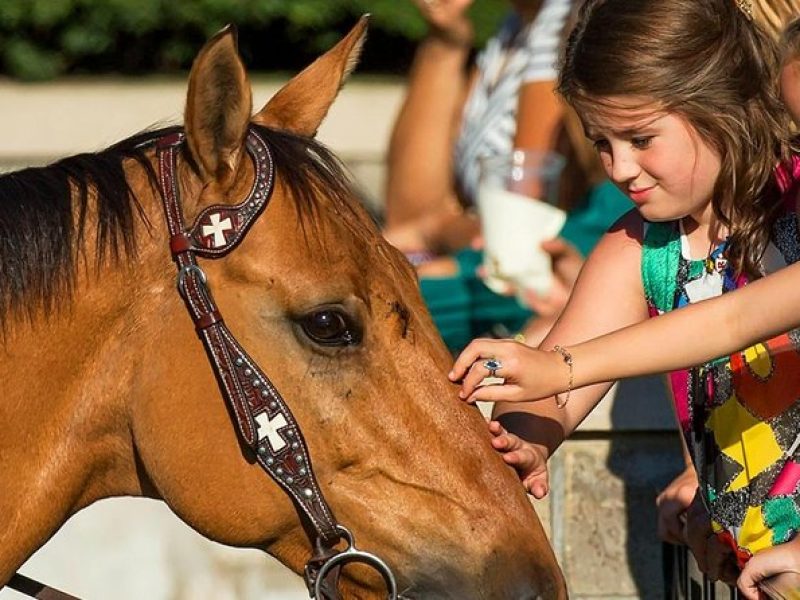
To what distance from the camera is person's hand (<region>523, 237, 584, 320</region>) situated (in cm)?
402

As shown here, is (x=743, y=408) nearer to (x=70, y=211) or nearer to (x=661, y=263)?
(x=661, y=263)

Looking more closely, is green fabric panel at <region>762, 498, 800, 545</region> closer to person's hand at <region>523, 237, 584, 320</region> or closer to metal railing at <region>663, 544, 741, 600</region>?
metal railing at <region>663, 544, 741, 600</region>

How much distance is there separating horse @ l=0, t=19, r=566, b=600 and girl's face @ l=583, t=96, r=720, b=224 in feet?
1.38

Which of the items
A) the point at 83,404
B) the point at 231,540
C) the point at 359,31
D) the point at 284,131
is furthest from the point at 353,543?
the point at 359,31

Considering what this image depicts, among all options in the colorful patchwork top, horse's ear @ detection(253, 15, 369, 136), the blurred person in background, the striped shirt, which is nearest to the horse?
horse's ear @ detection(253, 15, 369, 136)

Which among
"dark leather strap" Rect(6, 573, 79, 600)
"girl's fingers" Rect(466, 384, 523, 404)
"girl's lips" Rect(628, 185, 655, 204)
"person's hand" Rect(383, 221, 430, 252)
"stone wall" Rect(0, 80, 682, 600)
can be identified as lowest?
"stone wall" Rect(0, 80, 682, 600)

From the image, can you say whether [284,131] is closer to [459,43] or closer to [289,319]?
[289,319]

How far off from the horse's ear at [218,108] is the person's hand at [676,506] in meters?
1.13

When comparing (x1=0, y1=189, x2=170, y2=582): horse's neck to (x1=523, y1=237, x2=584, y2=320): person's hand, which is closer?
(x1=0, y1=189, x2=170, y2=582): horse's neck

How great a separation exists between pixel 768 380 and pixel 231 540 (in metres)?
0.88

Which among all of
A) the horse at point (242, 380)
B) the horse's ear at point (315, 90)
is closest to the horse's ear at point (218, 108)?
the horse at point (242, 380)

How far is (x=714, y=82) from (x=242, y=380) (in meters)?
0.87

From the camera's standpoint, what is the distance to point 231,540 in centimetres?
250

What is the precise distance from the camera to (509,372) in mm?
2457
